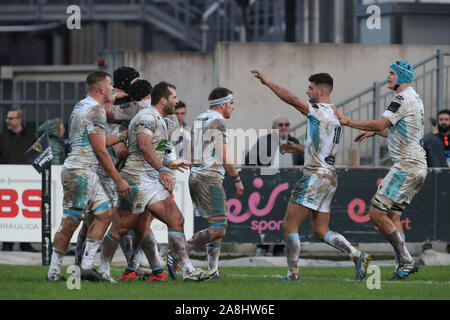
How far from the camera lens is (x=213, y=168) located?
1187 centimetres

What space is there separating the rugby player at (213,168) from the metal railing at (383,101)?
6.76 metres

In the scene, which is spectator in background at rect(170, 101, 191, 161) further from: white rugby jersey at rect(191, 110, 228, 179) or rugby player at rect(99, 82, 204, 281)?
rugby player at rect(99, 82, 204, 281)

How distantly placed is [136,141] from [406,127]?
3.17 meters

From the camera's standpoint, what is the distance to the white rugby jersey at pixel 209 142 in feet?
38.6

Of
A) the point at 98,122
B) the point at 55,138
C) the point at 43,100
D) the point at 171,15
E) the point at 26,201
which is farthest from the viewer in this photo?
the point at 171,15

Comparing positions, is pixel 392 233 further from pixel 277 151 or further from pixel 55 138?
pixel 55 138

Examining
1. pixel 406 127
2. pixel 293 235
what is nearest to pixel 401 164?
pixel 406 127

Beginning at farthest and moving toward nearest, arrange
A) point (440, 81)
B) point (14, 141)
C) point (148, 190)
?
point (440, 81) → point (14, 141) → point (148, 190)

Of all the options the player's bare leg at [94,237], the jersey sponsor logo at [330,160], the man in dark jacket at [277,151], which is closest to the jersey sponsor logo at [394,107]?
the jersey sponsor logo at [330,160]

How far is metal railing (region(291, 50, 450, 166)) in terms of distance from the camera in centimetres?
1880

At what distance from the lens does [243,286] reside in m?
10.7

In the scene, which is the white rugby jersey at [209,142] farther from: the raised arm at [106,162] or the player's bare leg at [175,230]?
the raised arm at [106,162]

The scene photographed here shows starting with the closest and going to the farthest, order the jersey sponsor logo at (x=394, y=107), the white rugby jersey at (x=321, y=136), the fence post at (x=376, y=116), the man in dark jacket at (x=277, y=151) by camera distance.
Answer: the white rugby jersey at (x=321, y=136)
the jersey sponsor logo at (x=394, y=107)
the man in dark jacket at (x=277, y=151)
the fence post at (x=376, y=116)

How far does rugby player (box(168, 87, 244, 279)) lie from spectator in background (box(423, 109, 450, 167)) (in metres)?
5.68
